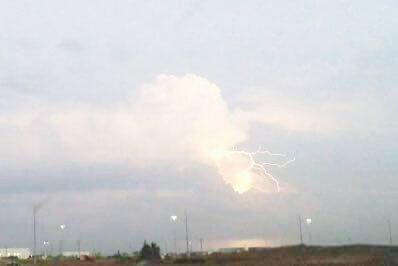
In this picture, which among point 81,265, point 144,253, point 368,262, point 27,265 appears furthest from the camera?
point 144,253

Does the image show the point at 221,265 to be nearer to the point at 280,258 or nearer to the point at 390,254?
the point at 280,258

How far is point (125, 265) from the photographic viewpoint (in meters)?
83.9


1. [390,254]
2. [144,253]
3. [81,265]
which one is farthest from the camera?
[144,253]

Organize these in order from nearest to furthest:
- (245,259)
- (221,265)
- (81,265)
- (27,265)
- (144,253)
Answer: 1. (221,265)
2. (245,259)
3. (81,265)
4. (27,265)
5. (144,253)

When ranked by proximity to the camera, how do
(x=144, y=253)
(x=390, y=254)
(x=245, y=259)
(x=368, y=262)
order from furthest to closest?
(x=144, y=253) < (x=245, y=259) < (x=390, y=254) < (x=368, y=262)

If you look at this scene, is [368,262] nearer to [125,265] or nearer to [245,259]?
[245,259]

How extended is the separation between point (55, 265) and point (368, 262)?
46.2 metres

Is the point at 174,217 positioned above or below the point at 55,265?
above

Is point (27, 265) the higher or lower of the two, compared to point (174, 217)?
lower

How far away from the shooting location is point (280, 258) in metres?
75.4

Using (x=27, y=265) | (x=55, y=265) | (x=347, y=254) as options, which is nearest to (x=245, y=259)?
(x=347, y=254)

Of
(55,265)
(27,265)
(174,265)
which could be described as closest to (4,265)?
(27,265)

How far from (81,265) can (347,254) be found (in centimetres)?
3635

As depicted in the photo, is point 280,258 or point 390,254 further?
point 280,258
